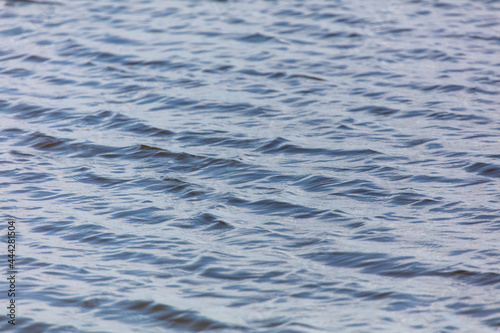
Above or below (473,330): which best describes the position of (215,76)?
above

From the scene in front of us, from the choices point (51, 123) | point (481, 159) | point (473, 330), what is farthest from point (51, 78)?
point (473, 330)

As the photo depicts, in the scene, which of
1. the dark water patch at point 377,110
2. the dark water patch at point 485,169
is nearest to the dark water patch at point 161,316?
the dark water patch at point 485,169

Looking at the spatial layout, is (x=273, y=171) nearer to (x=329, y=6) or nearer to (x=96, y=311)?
(x=96, y=311)

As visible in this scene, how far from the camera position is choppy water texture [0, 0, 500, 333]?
17.3ft

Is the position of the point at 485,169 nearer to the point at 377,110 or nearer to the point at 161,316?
the point at 377,110

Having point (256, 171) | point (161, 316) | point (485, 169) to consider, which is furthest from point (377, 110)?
point (161, 316)

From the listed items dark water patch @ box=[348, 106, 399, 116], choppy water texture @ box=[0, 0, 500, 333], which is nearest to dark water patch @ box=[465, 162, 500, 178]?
choppy water texture @ box=[0, 0, 500, 333]

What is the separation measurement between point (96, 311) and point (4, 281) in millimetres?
922

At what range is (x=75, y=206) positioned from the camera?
6801 mm

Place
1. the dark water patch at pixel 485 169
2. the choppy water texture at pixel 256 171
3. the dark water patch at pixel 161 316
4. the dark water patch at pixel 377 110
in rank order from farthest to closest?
1. the dark water patch at pixel 377 110
2. the dark water patch at pixel 485 169
3. the choppy water texture at pixel 256 171
4. the dark water patch at pixel 161 316

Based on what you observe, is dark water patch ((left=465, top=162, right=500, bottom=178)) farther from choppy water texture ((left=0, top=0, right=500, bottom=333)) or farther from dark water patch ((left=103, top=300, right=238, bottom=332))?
dark water patch ((left=103, top=300, right=238, bottom=332))

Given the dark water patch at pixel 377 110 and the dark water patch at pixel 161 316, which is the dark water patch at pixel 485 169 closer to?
the dark water patch at pixel 377 110

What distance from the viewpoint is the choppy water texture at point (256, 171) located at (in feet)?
17.3

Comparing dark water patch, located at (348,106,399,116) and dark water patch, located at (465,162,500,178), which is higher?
dark water patch, located at (348,106,399,116)
